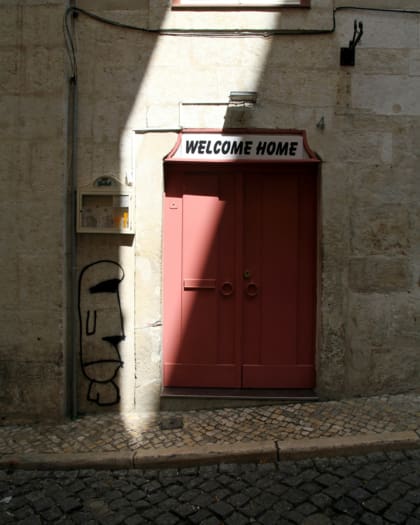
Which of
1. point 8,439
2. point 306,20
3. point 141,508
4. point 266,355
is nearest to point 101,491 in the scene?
point 141,508

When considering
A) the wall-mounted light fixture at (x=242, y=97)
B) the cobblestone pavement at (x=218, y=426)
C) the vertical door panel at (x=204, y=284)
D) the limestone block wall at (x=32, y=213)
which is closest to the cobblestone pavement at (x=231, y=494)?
the cobblestone pavement at (x=218, y=426)

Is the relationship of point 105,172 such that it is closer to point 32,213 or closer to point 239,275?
point 32,213

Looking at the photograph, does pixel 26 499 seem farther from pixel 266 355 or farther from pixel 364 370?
pixel 364 370

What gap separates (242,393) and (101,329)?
1.60 m

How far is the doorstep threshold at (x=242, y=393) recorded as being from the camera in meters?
4.80

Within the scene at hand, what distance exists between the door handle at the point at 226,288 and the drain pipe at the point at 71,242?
59.4 inches

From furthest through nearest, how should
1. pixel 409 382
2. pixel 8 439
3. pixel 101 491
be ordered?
1. pixel 409 382
2. pixel 8 439
3. pixel 101 491

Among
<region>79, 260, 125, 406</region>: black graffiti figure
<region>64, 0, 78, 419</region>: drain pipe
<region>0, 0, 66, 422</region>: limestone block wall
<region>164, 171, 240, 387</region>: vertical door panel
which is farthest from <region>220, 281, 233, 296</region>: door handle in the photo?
<region>0, 0, 66, 422</region>: limestone block wall

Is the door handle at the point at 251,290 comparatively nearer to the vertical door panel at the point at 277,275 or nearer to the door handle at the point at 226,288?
the vertical door panel at the point at 277,275

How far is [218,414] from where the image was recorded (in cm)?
465

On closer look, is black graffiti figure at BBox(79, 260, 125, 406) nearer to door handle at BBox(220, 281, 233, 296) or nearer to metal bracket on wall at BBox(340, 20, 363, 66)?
door handle at BBox(220, 281, 233, 296)

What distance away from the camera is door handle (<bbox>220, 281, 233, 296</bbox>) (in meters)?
4.99

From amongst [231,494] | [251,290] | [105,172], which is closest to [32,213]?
[105,172]

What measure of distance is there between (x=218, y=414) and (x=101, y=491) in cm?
149
